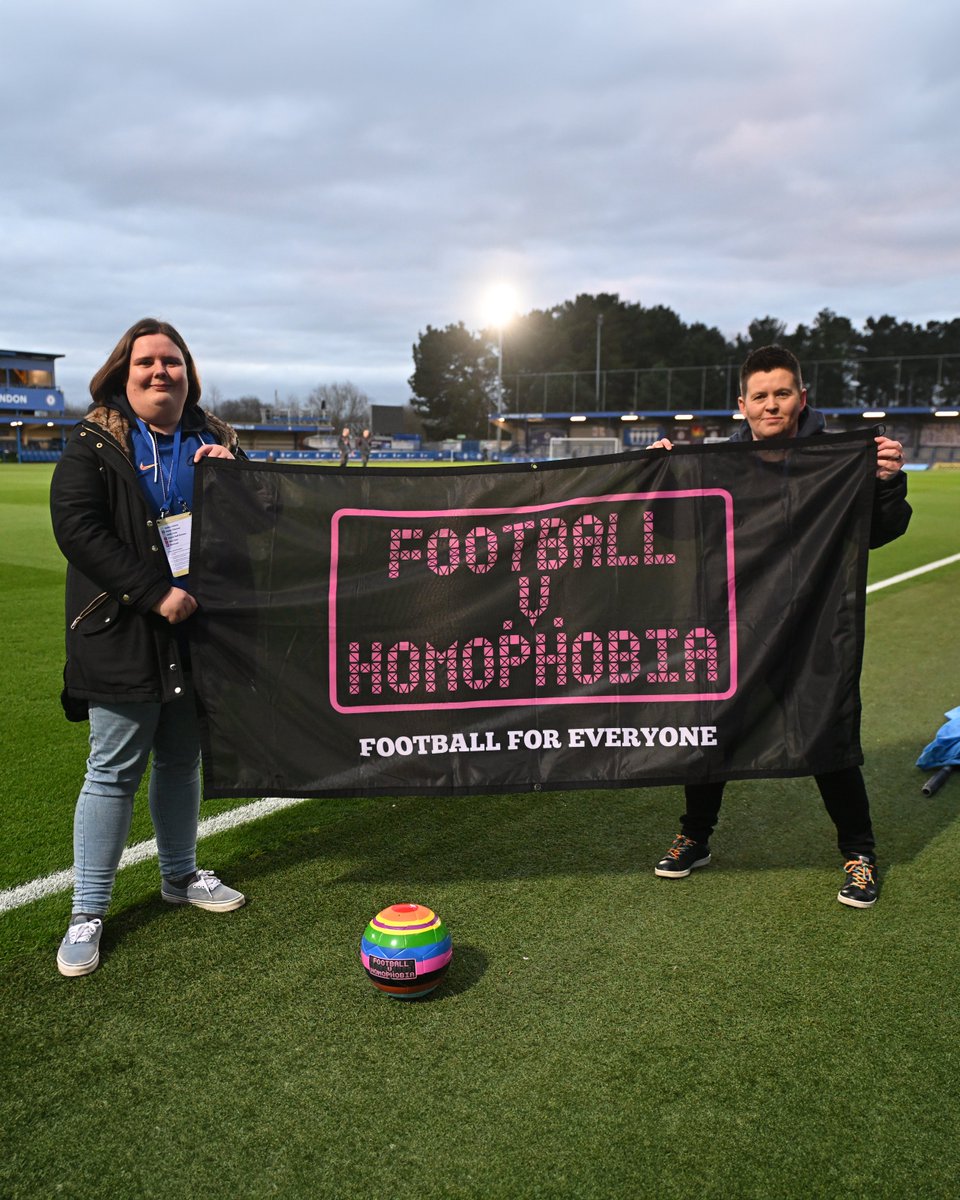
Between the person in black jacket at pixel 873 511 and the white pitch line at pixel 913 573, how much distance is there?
8103 mm

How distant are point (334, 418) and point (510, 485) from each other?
116682 millimetres

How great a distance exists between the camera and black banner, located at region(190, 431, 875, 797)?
11.3 ft


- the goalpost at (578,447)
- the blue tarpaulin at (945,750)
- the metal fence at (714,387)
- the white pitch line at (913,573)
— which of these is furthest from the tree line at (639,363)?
the blue tarpaulin at (945,750)

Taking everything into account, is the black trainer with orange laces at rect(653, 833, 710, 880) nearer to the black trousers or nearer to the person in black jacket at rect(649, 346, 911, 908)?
the person in black jacket at rect(649, 346, 911, 908)

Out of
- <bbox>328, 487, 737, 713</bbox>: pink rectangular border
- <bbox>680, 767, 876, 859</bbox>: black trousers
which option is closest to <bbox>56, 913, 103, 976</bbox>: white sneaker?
<bbox>328, 487, 737, 713</bbox>: pink rectangular border

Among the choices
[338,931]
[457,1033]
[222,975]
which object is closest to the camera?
[457,1033]

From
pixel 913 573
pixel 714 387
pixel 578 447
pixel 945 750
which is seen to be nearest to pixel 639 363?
pixel 714 387

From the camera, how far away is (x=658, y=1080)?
2510 millimetres

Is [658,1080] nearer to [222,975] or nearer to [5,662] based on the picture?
[222,975]

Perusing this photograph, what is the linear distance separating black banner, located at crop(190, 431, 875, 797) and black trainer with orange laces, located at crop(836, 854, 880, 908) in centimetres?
43

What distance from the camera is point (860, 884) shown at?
3.56m

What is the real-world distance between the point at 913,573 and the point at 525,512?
1088cm

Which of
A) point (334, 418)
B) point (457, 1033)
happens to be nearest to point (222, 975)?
point (457, 1033)

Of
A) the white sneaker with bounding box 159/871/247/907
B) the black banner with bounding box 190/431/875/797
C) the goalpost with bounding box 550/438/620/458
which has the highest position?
the goalpost with bounding box 550/438/620/458
